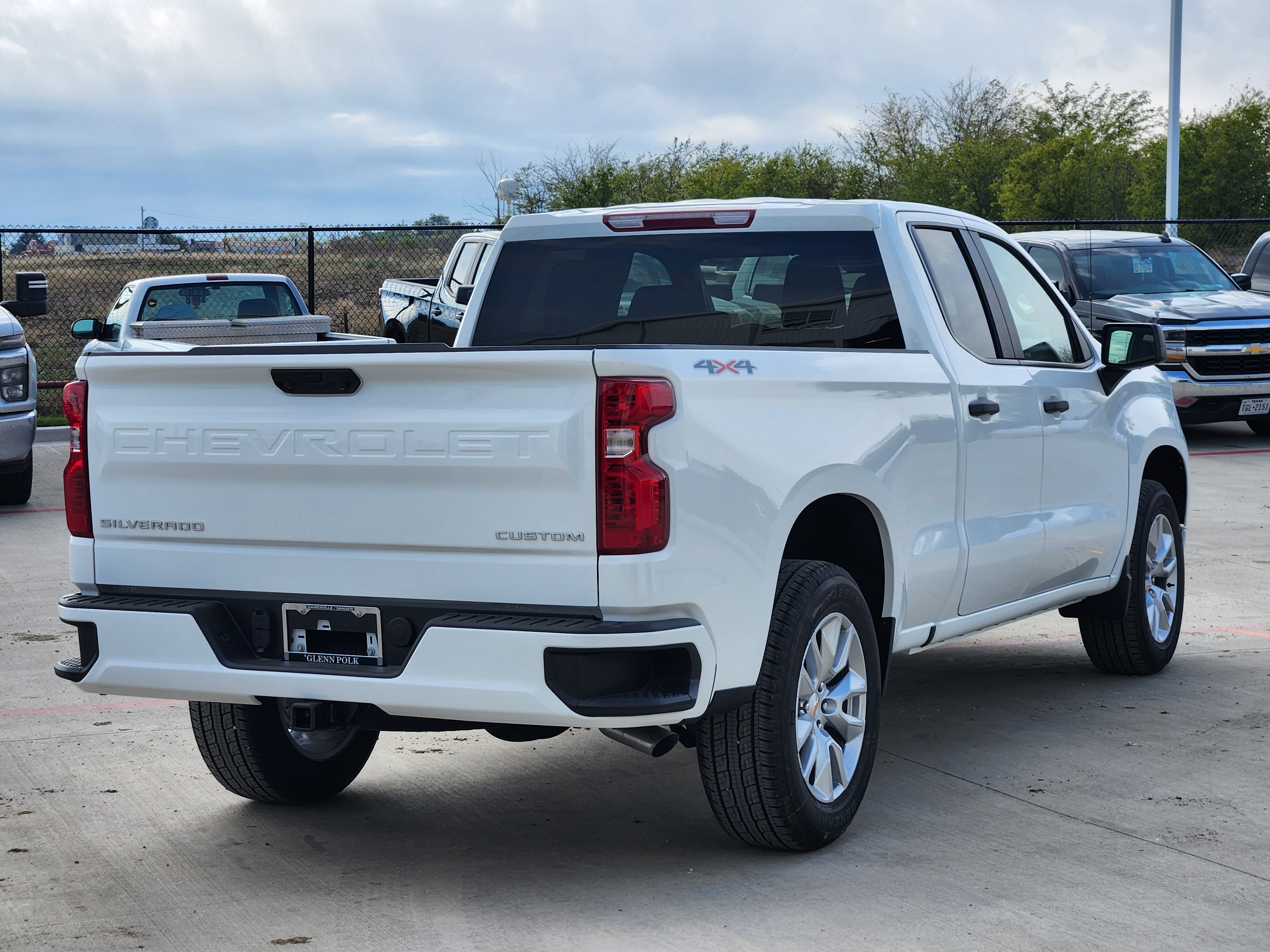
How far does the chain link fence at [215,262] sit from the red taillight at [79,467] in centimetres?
1346

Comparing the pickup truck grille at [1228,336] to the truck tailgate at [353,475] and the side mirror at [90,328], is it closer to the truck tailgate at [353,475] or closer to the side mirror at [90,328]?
Result: the side mirror at [90,328]

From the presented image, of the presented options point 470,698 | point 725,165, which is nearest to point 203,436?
point 470,698

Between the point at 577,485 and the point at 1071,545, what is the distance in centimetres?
305

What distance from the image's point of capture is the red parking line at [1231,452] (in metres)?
15.7

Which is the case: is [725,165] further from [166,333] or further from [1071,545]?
[1071,545]

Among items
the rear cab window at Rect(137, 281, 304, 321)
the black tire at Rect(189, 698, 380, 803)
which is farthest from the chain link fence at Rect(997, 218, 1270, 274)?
the black tire at Rect(189, 698, 380, 803)

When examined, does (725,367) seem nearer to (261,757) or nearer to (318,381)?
(318,381)

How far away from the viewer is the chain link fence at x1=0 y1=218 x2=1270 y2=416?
2123 cm

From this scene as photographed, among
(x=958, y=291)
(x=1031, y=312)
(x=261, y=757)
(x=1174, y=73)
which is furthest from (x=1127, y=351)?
(x=1174, y=73)

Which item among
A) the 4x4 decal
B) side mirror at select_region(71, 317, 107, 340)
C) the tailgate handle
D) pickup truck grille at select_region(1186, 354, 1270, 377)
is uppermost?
side mirror at select_region(71, 317, 107, 340)

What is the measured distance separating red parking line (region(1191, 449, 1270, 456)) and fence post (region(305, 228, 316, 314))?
11570 mm

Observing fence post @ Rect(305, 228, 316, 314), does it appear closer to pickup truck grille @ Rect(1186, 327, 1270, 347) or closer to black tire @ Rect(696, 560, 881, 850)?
pickup truck grille @ Rect(1186, 327, 1270, 347)

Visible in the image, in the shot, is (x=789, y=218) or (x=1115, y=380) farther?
(x=1115, y=380)

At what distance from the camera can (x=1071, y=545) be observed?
20.6ft
